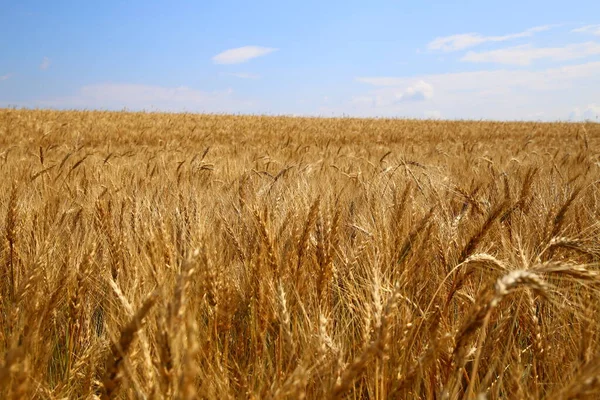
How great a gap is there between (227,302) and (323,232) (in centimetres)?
36

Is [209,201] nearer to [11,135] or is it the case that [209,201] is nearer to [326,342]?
[326,342]

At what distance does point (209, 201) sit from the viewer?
2.27 m

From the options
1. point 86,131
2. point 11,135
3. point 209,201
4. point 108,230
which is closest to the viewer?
point 108,230

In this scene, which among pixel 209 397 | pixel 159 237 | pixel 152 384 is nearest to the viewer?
pixel 152 384

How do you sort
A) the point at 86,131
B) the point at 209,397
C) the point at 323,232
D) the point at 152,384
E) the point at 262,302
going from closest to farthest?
the point at 152,384, the point at 209,397, the point at 262,302, the point at 323,232, the point at 86,131

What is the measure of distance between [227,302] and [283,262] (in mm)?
208

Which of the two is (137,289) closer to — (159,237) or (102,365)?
(159,237)

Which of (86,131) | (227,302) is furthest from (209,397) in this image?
(86,131)

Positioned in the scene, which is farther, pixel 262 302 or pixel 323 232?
pixel 323 232

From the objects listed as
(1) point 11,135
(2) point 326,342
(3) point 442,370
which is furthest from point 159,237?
(1) point 11,135

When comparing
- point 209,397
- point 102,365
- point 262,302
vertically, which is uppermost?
point 262,302

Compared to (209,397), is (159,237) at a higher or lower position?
higher

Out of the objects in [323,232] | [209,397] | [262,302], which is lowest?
[209,397]

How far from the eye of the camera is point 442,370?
1058 mm
